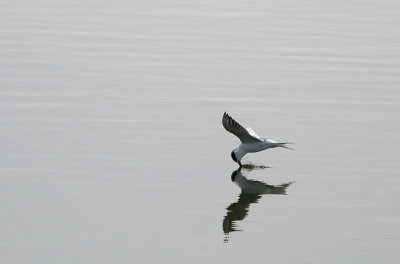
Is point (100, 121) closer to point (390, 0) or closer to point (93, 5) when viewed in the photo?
point (93, 5)

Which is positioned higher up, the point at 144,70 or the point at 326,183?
the point at 144,70

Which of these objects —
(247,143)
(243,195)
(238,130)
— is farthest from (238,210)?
(247,143)

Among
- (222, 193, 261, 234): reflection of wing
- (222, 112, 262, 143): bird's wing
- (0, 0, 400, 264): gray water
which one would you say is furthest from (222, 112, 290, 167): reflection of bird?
(222, 193, 261, 234): reflection of wing

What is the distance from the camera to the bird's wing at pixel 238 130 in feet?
44.2

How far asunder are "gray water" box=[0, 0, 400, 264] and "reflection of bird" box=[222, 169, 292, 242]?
34 millimetres

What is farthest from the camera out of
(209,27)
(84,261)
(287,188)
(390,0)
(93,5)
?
(390,0)

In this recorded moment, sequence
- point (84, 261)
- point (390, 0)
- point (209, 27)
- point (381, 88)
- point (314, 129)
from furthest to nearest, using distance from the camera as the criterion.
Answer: point (390, 0), point (209, 27), point (381, 88), point (314, 129), point (84, 261)

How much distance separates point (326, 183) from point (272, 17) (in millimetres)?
12357

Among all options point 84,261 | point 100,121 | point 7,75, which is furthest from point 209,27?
point 84,261

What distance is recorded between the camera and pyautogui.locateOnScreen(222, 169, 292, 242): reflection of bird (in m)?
11.7

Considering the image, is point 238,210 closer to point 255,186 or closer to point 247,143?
point 255,186

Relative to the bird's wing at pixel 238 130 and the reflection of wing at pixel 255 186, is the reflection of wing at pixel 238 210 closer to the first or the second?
the reflection of wing at pixel 255 186

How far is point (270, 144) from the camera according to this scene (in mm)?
13984

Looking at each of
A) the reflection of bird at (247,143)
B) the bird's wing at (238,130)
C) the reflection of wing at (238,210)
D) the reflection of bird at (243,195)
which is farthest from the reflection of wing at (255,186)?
the bird's wing at (238,130)
